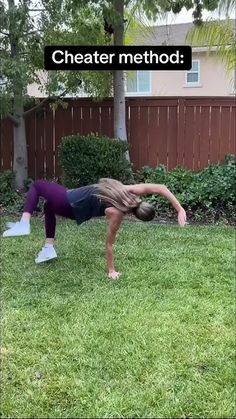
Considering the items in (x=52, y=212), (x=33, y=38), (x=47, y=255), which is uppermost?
(x=33, y=38)

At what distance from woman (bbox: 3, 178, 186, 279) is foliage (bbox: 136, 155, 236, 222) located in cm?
278

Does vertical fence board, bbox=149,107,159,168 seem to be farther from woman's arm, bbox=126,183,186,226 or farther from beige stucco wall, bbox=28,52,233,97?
beige stucco wall, bbox=28,52,233,97

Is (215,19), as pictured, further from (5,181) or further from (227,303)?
(227,303)

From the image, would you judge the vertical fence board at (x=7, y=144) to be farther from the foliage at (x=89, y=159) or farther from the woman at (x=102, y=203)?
the woman at (x=102, y=203)

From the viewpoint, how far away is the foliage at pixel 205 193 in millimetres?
7121

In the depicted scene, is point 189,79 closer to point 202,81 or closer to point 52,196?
point 202,81

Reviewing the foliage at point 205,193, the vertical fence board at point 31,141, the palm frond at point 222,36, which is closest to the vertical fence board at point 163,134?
the foliage at point 205,193

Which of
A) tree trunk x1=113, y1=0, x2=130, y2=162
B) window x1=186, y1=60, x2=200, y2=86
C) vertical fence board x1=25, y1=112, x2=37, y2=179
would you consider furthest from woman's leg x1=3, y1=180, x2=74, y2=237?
window x1=186, y1=60, x2=200, y2=86

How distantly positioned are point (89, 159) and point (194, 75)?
1229cm

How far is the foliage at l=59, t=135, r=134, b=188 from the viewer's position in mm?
7531

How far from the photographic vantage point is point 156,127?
29.7 ft

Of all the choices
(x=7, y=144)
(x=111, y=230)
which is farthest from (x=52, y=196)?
(x=7, y=144)

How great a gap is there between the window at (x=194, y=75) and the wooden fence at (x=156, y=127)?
10078 mm

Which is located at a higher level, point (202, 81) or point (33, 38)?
point (202, 81)
